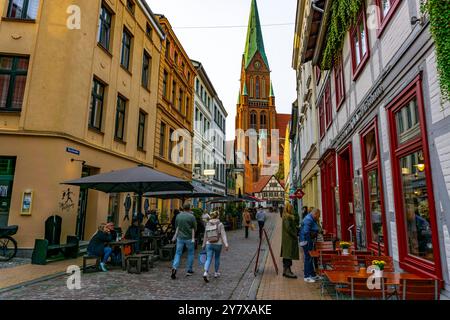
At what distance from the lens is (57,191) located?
10586mm

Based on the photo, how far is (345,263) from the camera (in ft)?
20.1

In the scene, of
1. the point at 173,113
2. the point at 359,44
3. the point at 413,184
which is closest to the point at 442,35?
the point at 413,184

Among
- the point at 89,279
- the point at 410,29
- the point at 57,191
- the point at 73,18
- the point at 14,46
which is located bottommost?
the point at 89,279

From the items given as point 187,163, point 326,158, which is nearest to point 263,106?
point 187,163

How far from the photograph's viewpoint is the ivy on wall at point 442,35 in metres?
4.04

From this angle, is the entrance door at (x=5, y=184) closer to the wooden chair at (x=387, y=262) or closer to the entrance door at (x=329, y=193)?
the wooden chair at (x=387, y=262)

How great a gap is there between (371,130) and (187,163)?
64.5ft

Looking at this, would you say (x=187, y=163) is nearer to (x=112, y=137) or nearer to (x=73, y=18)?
(x=112, y=137)

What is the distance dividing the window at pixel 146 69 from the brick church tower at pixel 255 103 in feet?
218

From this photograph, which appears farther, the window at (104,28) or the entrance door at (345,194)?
the window at (104,28)

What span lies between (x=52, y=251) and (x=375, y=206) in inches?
368

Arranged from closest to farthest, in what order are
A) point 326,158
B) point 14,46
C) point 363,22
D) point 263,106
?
point 363,22, point 14,46, point 326,158, point 263,106

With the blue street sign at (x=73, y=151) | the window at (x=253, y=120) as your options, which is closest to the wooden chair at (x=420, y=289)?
the blue street sign at (x=73, y=151)

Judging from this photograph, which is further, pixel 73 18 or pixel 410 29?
pixel 73 18
